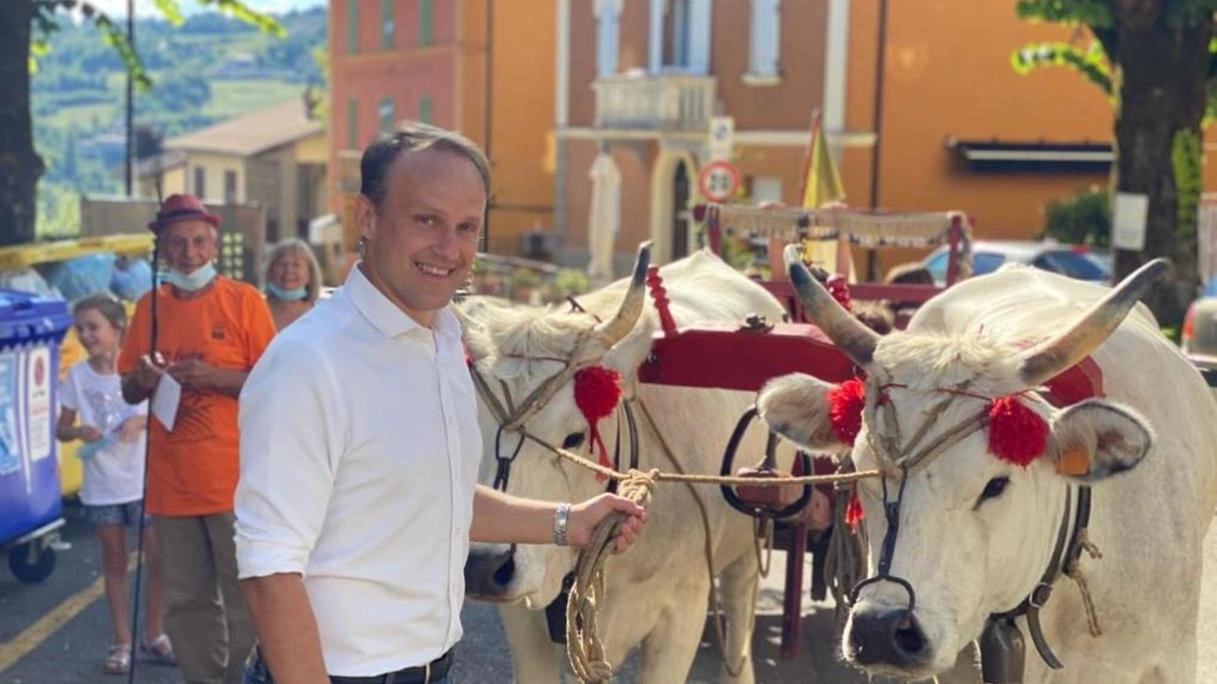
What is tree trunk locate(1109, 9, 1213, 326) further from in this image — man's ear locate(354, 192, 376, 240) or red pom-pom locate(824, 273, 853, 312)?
man's ear locate(354, 192, 376, 240)

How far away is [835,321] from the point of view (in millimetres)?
3902

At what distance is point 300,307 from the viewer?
7211mm

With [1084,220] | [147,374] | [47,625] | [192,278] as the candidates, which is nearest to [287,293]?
[192,278]

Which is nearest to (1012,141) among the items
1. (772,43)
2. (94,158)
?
(772,43)

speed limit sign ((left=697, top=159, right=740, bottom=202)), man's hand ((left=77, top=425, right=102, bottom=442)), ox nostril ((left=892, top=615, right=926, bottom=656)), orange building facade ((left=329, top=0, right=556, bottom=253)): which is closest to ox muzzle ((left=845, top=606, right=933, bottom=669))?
ox nostril ((left=892, top=615, right=926, bottom=656))

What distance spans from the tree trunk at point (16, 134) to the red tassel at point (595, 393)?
7.75 meters

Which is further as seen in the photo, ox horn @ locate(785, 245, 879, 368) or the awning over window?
the awning over window

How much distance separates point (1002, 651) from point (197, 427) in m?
3.13

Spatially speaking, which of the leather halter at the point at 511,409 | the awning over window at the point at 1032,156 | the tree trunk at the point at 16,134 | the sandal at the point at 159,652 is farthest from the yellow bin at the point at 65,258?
the awning over window at the point at 1032,156

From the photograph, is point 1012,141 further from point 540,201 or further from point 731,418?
point 731,418

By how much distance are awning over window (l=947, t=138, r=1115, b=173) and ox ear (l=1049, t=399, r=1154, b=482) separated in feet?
79.8

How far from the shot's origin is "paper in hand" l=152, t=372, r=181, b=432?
5.72 metres

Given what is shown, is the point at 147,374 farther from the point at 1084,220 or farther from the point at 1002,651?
the point at 1084,220

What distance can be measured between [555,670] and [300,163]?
165 feet
